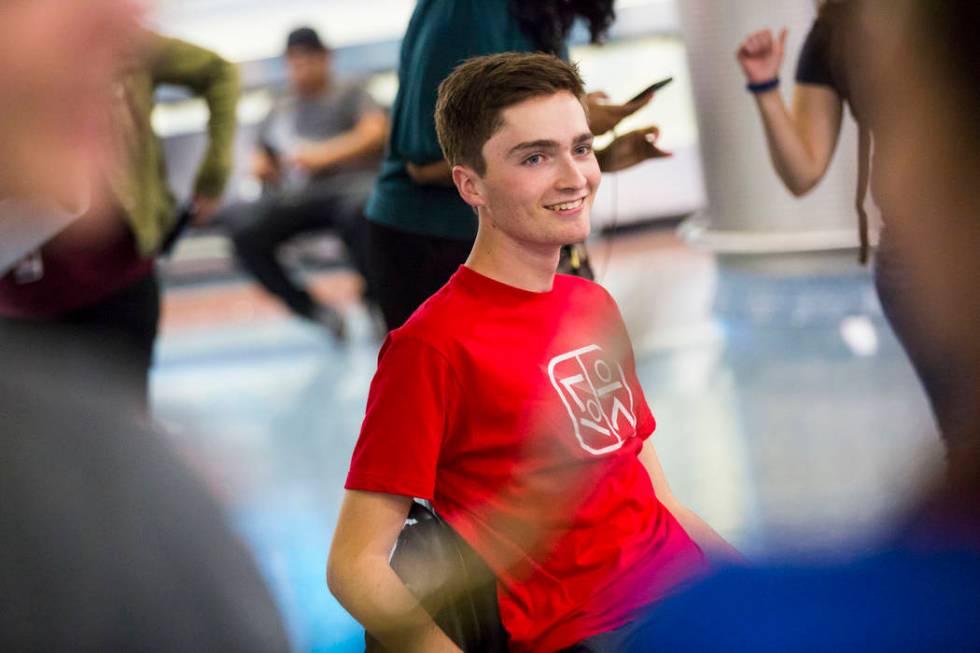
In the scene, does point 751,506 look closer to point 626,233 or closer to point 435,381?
point 435,381

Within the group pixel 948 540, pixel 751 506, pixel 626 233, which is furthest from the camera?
pixel 626 233

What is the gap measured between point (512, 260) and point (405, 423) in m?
0.20

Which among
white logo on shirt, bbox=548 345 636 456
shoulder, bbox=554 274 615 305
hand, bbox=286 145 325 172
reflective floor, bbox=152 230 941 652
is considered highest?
shoulder, bbox=554 274 615 305

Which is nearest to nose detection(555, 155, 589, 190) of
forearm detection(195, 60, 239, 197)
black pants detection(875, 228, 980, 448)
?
black pants detection(875, 228, 980, 448)

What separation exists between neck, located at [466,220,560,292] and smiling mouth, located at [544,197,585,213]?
0.05m

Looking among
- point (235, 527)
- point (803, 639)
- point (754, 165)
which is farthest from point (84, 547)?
point (754, 165)

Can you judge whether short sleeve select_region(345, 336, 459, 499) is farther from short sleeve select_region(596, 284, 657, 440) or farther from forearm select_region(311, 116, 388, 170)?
forearm select_region(311, 116, 388, 170)

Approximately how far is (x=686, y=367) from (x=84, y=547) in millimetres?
3205

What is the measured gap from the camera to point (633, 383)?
3.98ft

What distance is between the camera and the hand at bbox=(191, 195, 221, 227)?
7.47 feet

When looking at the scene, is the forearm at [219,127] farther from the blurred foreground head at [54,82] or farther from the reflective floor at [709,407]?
the blurred foreground head at [54,82]

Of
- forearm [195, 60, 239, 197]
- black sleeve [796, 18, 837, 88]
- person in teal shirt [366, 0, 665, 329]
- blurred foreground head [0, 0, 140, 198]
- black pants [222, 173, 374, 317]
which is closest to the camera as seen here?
blurred foreground head [0, 0, 140, 198]

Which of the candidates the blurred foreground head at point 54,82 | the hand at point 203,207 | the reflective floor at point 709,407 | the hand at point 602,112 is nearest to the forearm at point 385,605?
the reflective floor at point 709,407

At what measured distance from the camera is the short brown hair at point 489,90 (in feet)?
3.43
